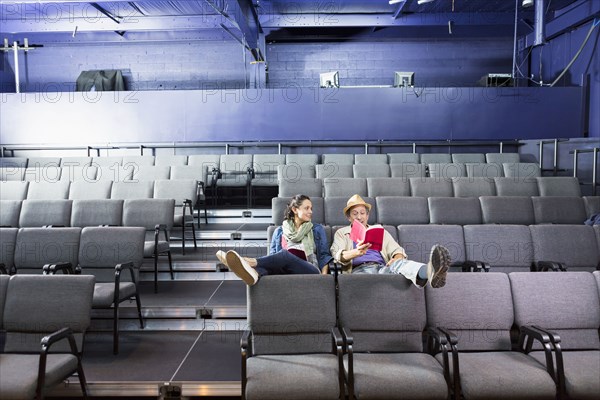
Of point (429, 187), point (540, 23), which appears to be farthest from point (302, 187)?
point (540, 23)

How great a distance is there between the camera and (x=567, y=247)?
3.45 meters

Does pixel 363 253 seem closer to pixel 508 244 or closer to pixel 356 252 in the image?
pixel 356 252

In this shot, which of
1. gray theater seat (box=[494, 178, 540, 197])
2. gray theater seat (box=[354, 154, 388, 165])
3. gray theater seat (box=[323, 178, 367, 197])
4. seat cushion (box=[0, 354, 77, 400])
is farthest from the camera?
gray theater seat (box=[354, 154, 388, 165])

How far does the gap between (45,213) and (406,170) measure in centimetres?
434

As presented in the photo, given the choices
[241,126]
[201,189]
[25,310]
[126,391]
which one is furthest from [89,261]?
[241,126]

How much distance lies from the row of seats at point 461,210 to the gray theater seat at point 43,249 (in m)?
1.70

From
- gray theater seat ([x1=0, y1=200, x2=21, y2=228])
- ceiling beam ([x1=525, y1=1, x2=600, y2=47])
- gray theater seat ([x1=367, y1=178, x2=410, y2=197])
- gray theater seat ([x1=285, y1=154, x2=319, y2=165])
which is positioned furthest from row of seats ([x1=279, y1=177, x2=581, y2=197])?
ceiling beam ([x1=525, y1=1, x2=600, y2=47])

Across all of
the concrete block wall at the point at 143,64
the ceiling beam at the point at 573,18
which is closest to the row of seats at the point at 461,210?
the ceiling beam at the point at 573,18

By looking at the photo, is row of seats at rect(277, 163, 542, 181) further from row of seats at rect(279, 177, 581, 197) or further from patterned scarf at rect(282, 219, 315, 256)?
patterned scarf at rect(282, 219, 315, 256)

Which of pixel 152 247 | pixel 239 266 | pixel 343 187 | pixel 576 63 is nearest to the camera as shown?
pixel 239 266

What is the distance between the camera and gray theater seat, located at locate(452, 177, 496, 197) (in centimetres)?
494

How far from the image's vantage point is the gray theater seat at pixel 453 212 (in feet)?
13.8

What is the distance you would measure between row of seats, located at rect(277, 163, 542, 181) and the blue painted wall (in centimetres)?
300

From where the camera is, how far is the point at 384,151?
8.46 meters
